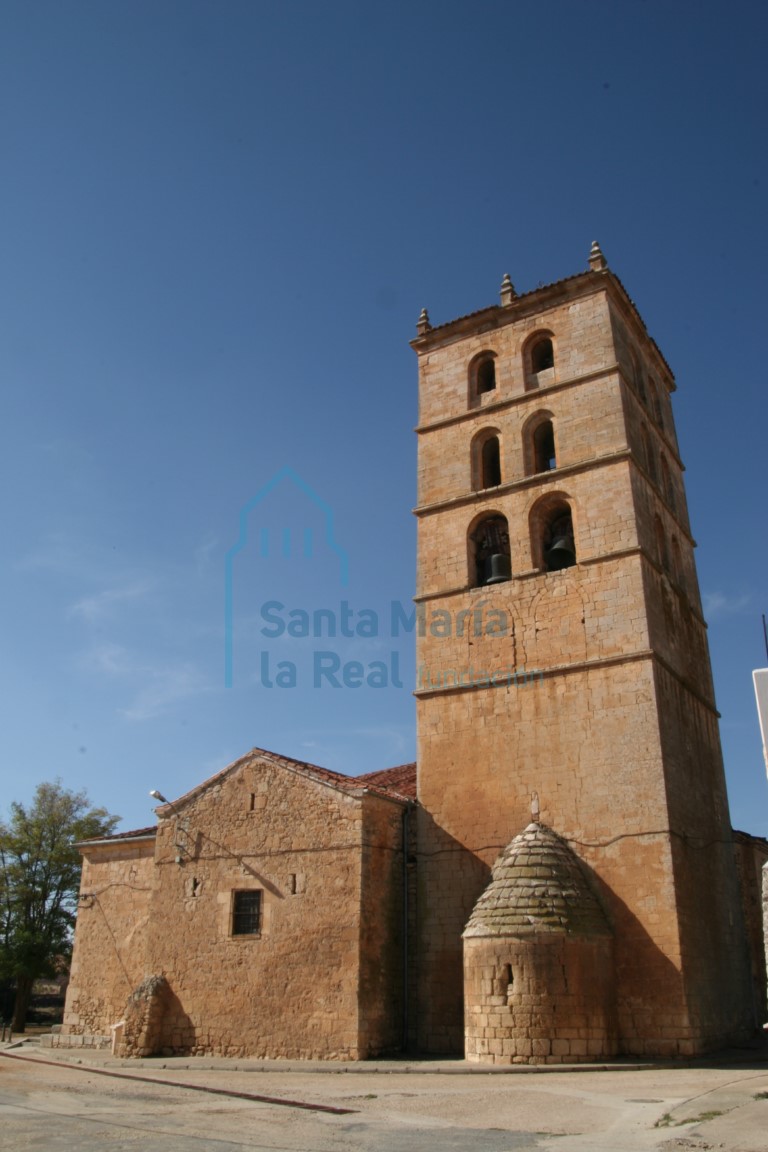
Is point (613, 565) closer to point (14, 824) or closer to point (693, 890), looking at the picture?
point (693, 890)

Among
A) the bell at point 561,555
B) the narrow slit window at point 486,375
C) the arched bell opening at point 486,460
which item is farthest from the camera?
the narrow slit window at point 486,375

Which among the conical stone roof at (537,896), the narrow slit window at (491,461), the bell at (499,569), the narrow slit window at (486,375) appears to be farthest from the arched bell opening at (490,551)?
the conical stone roof at (537,896)

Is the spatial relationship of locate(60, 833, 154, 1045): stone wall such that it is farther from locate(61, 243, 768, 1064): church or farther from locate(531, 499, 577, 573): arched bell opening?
locate(531, 499, 577, 573): arched bell opening

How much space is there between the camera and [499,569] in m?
18.4

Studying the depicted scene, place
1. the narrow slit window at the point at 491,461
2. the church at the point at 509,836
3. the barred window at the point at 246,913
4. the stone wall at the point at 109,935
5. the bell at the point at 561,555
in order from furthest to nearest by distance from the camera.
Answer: the narrow slit window at the point at 491,461 < the stone wall at the point at 109,935 < the bell at the point at 561,555 < the barred window at the point at 246,913 < the church at the point at 509,836

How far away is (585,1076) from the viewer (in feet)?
39.2

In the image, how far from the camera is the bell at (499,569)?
18234 mm

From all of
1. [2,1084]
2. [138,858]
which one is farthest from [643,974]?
[138,858]

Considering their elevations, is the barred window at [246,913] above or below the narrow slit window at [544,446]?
below

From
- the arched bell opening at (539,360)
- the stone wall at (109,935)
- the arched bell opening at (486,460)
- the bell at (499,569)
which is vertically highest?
the arched bell opening at (539,360)

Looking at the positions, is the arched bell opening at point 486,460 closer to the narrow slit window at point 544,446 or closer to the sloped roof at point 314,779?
the narrow slit window at point 544,446

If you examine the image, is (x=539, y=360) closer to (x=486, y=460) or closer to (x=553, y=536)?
(x=486, y=460)

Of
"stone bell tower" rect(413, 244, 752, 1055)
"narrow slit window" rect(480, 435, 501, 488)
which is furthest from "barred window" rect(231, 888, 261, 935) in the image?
"narrow slit window" rect(480, 435, 501, 488)

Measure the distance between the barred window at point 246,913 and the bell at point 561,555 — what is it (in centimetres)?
870
